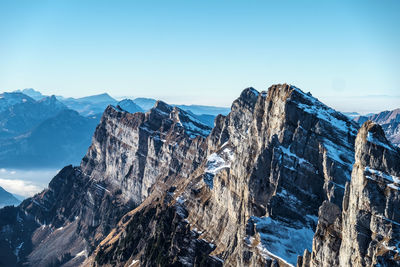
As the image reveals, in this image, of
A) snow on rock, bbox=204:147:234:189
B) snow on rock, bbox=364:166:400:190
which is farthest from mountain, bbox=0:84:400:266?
snow on rock, bbox=204:147:234:189

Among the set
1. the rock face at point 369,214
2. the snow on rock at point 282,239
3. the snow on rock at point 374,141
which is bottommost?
the snow on rock at point 282,239

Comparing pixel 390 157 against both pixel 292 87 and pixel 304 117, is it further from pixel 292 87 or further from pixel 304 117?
pixel 292 87

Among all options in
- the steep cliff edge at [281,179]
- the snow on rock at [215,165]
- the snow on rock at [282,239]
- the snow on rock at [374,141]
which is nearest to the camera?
the snow on rock at [374,141]

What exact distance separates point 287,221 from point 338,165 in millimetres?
20412

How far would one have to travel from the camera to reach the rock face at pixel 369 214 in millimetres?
77438

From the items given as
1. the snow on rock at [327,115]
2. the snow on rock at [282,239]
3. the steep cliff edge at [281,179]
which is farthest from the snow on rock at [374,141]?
the snow on rock at [327,115]

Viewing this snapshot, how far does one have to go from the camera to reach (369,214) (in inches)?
3159

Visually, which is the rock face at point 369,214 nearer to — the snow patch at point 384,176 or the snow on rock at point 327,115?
the snow patch at point 384,176

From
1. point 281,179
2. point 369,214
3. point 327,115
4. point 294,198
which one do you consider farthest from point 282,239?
point 369,214

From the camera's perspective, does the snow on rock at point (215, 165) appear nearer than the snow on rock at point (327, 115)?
No

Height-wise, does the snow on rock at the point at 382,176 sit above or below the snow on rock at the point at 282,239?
above

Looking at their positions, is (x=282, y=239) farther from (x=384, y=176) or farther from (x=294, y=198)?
(x=384, y=176)

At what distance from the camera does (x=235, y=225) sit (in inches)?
6127

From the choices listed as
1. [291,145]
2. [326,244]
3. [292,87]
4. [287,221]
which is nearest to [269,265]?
[287,221]
